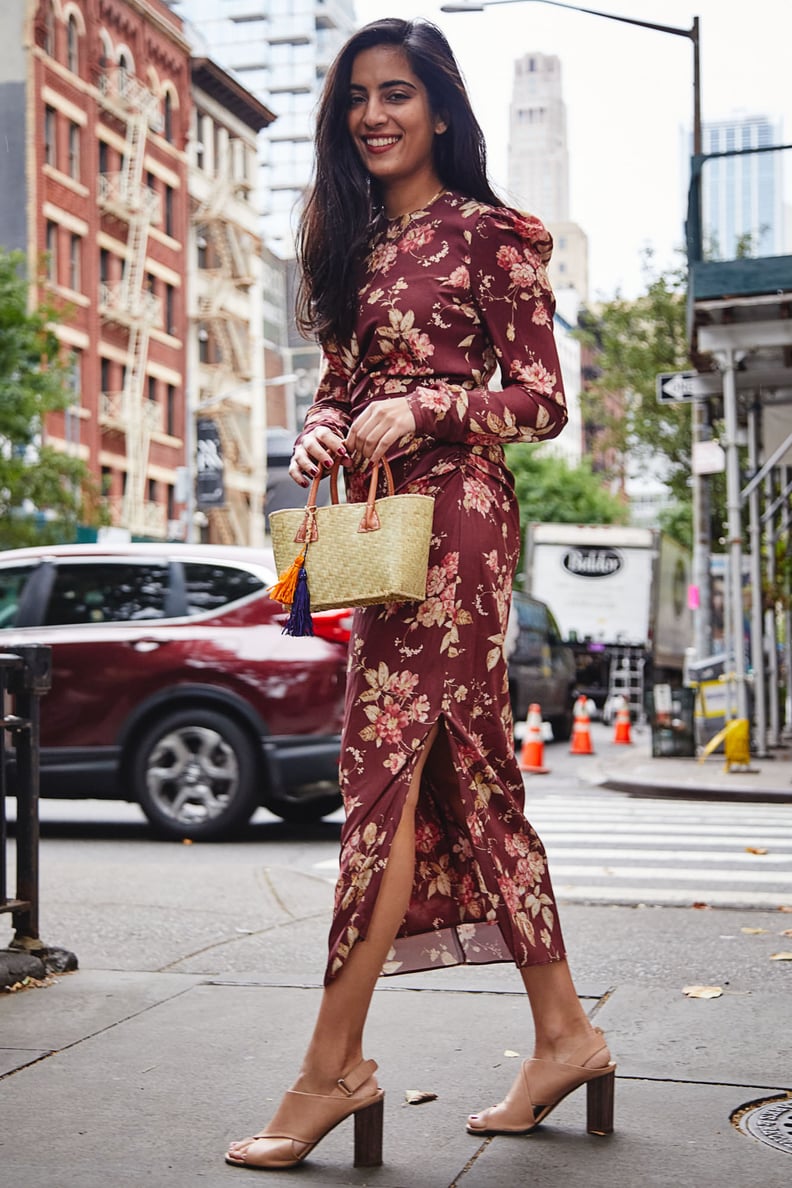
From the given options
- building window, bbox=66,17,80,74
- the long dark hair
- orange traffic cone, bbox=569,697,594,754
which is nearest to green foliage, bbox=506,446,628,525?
building window, bbox=66,17,80,74

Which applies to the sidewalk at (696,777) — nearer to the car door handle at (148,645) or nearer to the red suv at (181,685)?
the red suv at (181,685)

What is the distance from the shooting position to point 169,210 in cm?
4922

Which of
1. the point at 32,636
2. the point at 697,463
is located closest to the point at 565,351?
the point at 697,463

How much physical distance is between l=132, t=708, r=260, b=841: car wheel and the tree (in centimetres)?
1834

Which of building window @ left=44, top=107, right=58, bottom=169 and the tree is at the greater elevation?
building window @ left=44, top=107, right=58, bottom=169

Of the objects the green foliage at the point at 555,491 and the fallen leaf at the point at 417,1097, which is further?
the green foliage at the point at 555,491

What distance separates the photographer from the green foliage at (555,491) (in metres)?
68.1

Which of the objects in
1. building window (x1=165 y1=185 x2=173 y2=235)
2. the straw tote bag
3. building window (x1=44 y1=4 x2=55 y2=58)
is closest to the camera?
the straw tote bag

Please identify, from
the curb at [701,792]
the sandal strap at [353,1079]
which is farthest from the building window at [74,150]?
the sandal strap at [353,1079]

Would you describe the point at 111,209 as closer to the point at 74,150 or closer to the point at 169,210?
the point at 74,150

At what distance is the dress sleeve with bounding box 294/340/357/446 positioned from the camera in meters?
3.52

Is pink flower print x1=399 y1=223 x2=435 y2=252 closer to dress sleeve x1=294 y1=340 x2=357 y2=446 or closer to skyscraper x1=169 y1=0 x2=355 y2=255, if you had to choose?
dress sleeve x1=294 y1=340 x2=357 y2=446

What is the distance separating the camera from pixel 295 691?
957 centimetres

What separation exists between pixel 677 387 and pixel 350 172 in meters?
15.7
